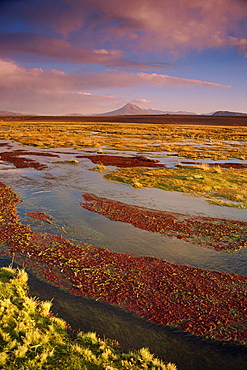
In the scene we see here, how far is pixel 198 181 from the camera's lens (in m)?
22.1

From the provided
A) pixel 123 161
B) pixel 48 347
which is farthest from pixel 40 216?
pixel 123 161

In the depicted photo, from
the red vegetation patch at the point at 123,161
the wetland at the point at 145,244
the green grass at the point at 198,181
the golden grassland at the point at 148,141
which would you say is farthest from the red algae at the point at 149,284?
the golden grassland at the point at 148,141

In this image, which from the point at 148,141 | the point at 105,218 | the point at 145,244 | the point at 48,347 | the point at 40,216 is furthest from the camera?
the point at 148,141

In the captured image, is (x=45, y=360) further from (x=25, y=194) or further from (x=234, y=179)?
(x=234, y=179)

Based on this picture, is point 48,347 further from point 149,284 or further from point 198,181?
point 198,181

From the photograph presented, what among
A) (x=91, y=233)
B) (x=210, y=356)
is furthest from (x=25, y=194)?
(x=210, y=356)

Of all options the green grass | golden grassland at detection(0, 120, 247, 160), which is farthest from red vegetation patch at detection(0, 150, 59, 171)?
golden grassland at detection(0, 120, 247, 160)

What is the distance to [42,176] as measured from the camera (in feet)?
77.2

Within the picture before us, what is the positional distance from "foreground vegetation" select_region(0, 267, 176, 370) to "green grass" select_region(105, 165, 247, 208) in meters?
12.6

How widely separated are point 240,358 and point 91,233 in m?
7.39

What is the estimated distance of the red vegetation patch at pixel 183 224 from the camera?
1148 centimetres

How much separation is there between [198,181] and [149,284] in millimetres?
15027

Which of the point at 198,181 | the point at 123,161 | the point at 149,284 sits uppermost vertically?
the point at 123,161

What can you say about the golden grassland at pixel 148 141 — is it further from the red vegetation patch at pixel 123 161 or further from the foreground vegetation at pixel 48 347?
the foreground vegetation at pixel 48 347
